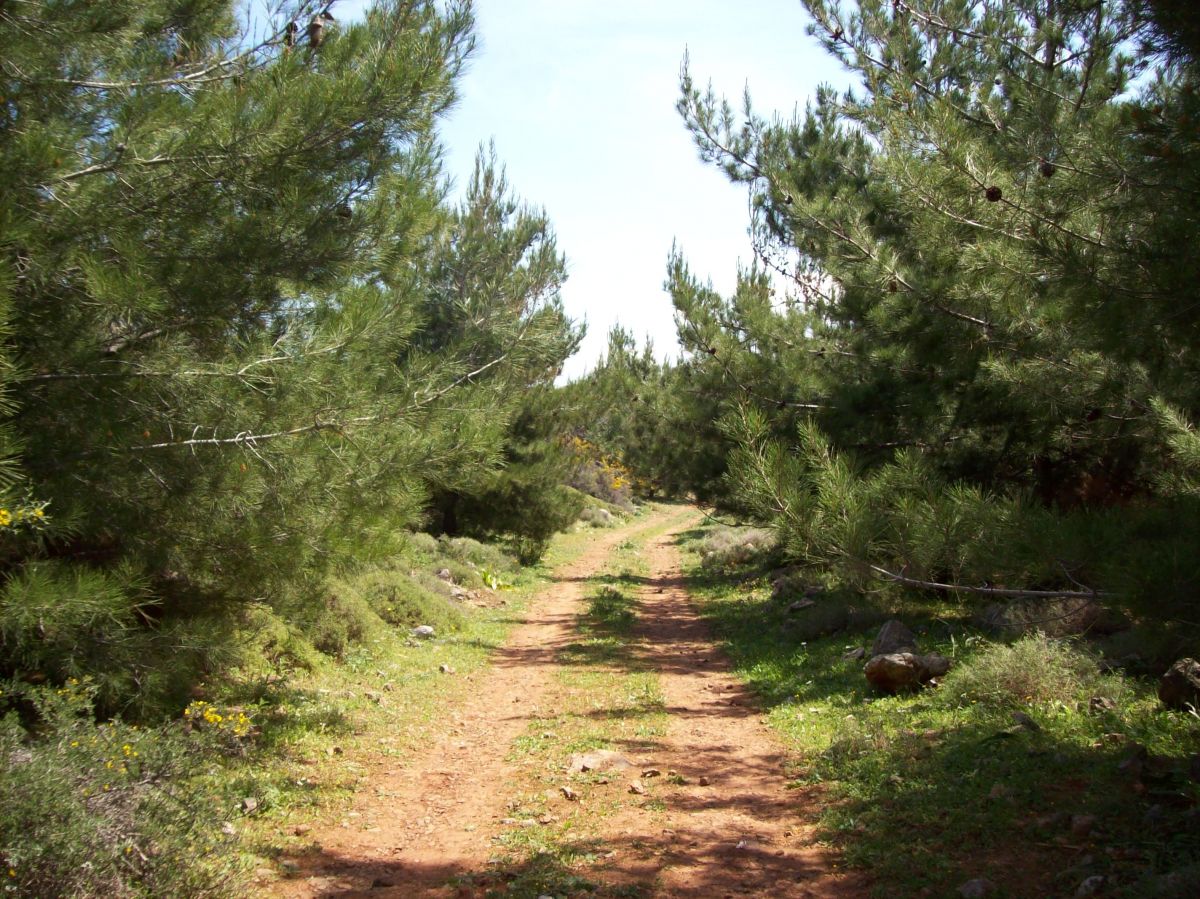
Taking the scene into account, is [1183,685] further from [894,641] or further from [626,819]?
[626,819]

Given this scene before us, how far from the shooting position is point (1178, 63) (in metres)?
4.07

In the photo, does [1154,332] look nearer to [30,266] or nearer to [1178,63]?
[1178,63]

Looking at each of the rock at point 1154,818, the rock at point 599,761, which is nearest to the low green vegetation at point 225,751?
the rock at point 599,761

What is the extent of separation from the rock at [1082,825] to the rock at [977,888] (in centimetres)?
72

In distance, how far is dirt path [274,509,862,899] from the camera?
14.9 ft

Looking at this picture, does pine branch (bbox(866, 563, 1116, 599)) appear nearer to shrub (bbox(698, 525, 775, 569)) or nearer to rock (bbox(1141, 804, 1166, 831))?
rock (bbox(1141, 804, 1166, 831))

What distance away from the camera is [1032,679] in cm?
663

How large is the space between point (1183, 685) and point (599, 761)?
3.94m

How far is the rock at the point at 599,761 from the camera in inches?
254

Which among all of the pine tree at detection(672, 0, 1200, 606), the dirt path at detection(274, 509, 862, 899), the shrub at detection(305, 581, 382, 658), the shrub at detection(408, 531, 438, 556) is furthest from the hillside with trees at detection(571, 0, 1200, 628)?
the shrub at detection(408, 531, 438, 556)

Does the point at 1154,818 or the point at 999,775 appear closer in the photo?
the point at 1154,818

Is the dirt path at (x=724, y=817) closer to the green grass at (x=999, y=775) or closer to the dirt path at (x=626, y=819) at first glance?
the dirt path at (x=626, y=819)

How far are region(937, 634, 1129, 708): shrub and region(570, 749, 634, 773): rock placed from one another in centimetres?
263

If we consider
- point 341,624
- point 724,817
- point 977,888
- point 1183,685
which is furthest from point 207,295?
point 1183,685
